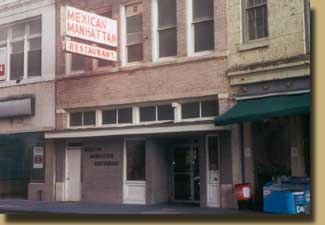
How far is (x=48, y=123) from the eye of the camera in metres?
10.4

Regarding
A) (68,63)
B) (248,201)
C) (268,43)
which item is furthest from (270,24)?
(68,63)

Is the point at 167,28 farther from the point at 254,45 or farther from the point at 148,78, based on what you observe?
the point at 254,45

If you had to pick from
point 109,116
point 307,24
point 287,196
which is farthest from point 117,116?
point 307,24

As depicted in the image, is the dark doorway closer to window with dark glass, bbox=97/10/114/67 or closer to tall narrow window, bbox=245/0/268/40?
tall narrow window, bbox=245/0/268/40

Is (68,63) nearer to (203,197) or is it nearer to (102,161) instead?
(102,161)

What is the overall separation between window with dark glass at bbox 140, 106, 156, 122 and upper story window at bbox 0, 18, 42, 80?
7.30 ft

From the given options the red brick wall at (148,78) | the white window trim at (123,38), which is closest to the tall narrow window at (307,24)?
the red brick wall at (148,78)

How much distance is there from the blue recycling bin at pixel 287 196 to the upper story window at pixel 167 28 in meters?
3.10

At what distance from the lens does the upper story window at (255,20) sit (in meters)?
8.02

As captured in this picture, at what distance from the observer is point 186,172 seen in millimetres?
9680

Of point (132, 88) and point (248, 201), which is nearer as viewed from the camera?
point (248, 201)

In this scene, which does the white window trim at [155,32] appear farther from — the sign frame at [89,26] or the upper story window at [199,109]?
the upper story window at [199,109]

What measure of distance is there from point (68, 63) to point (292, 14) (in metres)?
4.48

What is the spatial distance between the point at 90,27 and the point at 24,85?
1.77m
